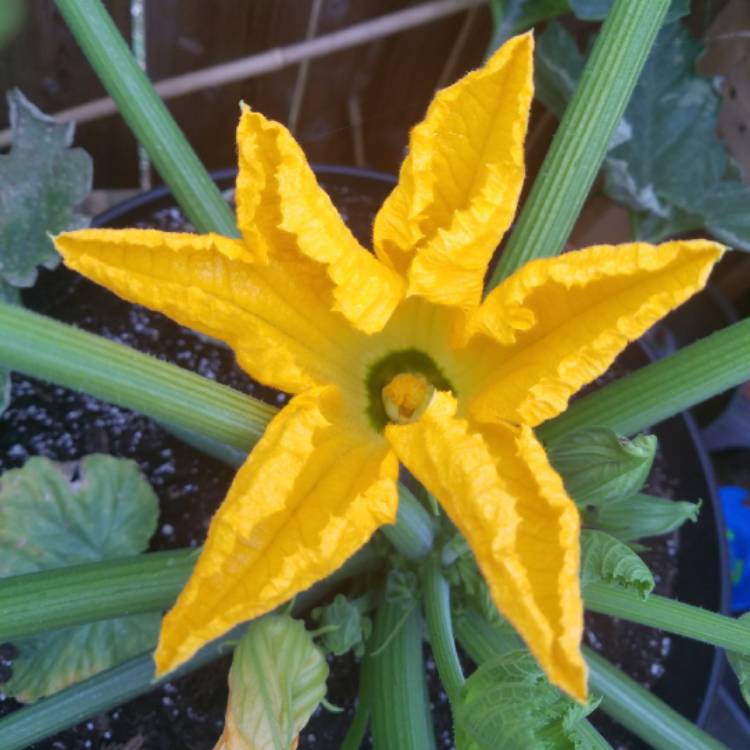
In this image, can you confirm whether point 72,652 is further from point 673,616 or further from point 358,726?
point 673,616

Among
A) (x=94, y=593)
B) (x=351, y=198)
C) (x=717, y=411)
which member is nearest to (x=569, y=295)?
(x=94, y=593)

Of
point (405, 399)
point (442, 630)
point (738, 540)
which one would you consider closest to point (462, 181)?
point (405, 399)

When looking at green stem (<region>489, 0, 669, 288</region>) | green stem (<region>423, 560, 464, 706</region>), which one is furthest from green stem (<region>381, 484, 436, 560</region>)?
green stem (<region>489, 0, 669, 288</region>)

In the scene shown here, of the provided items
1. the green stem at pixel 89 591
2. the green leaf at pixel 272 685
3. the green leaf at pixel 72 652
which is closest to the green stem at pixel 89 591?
the green stem at pixel 89 591

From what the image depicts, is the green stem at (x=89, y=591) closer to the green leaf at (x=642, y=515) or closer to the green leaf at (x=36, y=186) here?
the green leaf at (x=642, y=515)

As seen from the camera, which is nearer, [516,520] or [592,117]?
[516,520]

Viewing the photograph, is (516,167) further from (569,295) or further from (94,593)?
(94,593)
